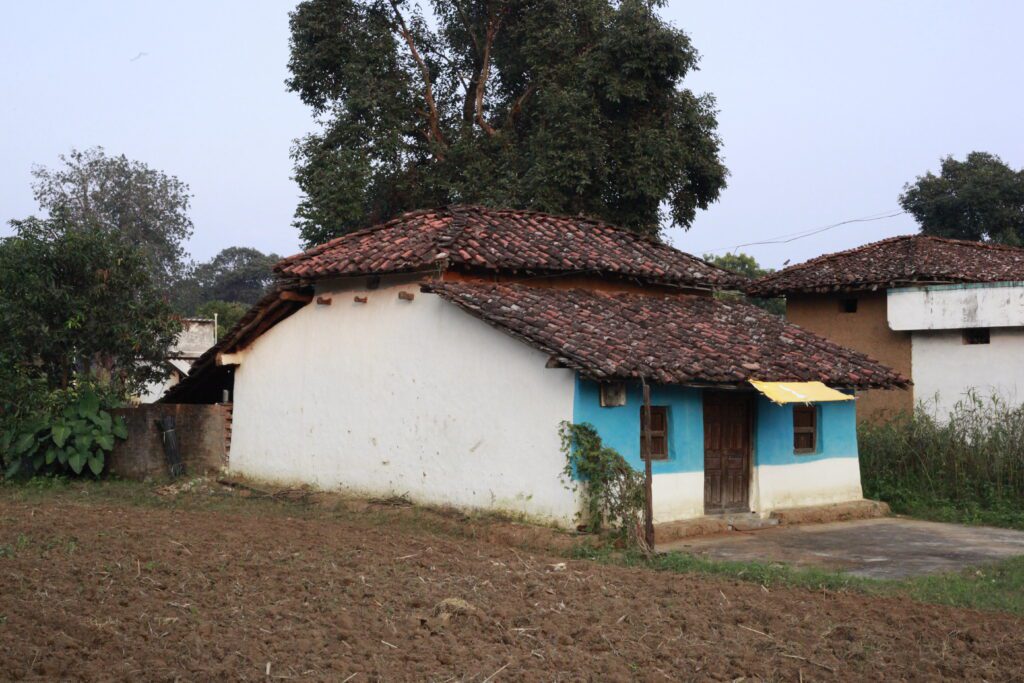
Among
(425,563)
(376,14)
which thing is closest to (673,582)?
(425,563)

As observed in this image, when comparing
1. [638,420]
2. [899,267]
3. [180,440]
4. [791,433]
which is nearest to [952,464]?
[791,433]

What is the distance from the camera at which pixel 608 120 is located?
26141 mm

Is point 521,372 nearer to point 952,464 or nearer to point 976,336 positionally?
point 952,464

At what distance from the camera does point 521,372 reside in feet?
45.3

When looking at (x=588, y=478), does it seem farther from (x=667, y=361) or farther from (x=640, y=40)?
(x=640, y=40)

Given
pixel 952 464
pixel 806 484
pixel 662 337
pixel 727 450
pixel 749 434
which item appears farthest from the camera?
pixel 952 464

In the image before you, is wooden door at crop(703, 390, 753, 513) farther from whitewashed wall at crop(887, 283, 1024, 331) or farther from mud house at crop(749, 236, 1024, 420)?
whitewashed wall at crop(887, 283, 1024, 331)

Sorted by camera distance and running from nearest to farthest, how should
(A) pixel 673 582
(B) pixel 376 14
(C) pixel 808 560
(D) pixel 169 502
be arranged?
(A) pixel 673 582, (C) pixel 808 560, (D) pixel 169 502, (B) pixel 376 14

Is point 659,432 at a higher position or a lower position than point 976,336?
lower

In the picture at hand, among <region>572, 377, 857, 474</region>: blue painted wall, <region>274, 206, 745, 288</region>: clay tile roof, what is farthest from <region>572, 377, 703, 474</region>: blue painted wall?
<region>274, 206, 745, 288</region>: clay tile roof

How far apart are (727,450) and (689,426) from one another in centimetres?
121

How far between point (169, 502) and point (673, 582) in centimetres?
914

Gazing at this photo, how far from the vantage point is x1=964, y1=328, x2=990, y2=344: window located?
20453 millimetres

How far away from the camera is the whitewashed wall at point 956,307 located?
19.5 m
